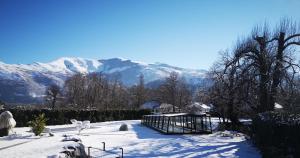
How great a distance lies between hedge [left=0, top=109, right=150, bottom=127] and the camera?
3616 cm

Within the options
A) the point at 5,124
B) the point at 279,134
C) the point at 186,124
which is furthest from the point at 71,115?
the point at 279,134

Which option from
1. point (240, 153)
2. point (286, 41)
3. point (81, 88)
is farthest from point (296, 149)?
point (81, 88)

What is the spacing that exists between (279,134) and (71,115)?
1232 inches

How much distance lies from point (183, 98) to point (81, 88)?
23683mm

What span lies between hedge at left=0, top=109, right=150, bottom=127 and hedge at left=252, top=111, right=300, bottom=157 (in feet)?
75.1

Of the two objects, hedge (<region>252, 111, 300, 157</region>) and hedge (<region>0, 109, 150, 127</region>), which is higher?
hedge (<region>0, 109, 150, 127</region>)

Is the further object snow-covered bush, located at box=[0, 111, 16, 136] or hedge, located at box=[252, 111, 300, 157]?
snow-covered bush, located at box=[0, 111, 16, 136]

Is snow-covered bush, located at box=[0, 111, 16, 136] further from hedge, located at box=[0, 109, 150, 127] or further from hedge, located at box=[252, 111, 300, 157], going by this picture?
hedge, located at box=[252, 111, 300, 157]

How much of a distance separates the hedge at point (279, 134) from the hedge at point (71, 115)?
902 inches

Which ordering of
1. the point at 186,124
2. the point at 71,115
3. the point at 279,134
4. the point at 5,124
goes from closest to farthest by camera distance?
the point at 279,134
the point at 5,124
the point at 186,124
the point at 71,115

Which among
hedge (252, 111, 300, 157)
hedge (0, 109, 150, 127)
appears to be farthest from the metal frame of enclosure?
hedge (0, 109, 150, 127)

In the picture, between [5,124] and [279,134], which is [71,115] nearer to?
[5,124]

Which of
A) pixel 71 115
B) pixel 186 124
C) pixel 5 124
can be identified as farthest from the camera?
pixel 71 115

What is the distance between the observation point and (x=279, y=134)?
44.1 feet
